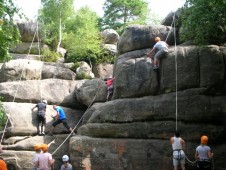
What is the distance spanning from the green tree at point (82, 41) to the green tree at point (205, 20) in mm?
17240

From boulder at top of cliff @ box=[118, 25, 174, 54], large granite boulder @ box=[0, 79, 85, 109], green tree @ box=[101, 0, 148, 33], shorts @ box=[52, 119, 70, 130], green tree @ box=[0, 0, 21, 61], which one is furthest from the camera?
green tree @ box=[101, 0, 148, 33]

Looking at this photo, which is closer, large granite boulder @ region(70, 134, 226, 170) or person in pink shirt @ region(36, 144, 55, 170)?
person in pink shirt @ region(36, 144, 55, 170)

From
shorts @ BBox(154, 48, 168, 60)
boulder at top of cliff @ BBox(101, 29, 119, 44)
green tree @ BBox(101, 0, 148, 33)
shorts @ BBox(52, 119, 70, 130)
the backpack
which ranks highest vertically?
green tree @ BBox(101, 0, 148, 33)

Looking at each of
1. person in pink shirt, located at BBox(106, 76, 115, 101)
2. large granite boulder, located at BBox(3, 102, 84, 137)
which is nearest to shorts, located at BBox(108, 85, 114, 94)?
person in pink shirt, located at BBox(106, 76, 115, 101)

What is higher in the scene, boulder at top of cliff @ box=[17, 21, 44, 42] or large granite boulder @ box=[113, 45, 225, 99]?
boulder at top of cliff @ box=[17, 21, 44, 42]

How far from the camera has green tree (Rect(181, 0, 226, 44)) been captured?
16156mm

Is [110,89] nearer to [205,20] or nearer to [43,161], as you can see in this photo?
[205,20]

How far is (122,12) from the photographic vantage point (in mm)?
55031

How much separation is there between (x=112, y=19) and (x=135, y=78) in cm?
3742

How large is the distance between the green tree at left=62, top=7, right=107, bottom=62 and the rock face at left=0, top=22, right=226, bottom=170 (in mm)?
12863

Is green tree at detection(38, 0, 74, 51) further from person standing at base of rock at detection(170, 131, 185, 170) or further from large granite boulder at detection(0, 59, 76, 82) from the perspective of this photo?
person standing at base of rock at detection(170, 131, 185, 170)

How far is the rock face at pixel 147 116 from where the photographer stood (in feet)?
54.3

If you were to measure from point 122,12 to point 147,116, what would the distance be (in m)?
39.7

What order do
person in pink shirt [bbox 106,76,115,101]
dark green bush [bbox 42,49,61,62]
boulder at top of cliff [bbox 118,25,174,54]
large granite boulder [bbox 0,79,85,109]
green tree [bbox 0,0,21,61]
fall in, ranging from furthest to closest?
dark green bush [bbox 42,49,61,62]
large granite boulder [bbox 0,79,85,109]
boulder at top of cliff [bbox 118,25,174,54]
person in pink shirt [bbox 106,76,115,101]
green tree [bbox 0,0,21,61]
